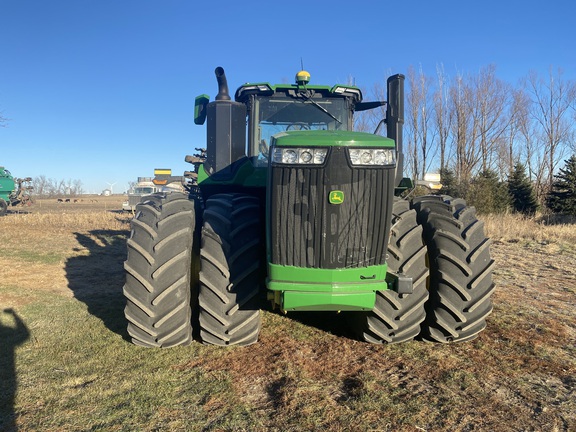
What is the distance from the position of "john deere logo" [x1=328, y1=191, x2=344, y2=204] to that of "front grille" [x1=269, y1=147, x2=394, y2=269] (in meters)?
0.03

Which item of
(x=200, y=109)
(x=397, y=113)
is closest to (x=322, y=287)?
(x=397, y=113)

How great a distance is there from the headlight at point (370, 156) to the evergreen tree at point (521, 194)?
19.5m

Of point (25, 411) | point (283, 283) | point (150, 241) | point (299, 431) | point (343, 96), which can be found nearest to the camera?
point (299, 431)

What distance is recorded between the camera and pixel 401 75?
3.86 meters

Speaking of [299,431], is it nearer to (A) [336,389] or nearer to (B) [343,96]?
(A) [336,389]

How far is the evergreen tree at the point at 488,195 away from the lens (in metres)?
18.1

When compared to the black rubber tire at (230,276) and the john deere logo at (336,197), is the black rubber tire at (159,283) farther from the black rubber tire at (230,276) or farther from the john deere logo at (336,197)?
the john deere logo at (336,197)

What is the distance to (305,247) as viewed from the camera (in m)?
3.20

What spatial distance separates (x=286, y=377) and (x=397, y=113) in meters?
2.49

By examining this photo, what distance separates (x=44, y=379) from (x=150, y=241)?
4.12ft

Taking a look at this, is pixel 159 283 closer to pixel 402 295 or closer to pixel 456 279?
pixel 402 295

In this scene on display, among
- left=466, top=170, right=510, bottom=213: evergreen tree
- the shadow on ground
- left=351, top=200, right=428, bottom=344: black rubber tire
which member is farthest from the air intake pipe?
left=466, top=170, right=510, bottom=213: evergreen tree

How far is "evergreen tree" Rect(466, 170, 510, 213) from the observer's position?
1812 cm

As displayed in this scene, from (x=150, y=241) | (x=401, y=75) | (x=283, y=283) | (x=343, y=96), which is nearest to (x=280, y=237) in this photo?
(x=283, y=283)
